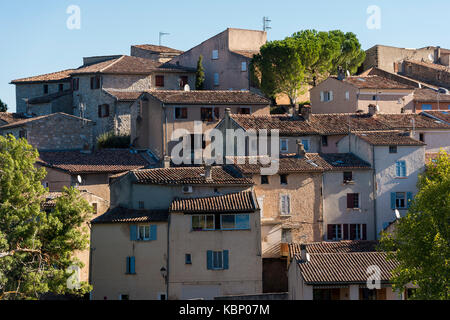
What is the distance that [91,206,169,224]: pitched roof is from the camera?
1816 inches

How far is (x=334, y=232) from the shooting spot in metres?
53.8

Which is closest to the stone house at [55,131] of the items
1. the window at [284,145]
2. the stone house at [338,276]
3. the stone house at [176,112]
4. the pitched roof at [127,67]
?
the stone house at [176,112]

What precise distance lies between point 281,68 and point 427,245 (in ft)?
129

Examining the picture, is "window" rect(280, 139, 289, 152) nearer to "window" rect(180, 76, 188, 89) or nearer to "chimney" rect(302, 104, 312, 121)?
"chimney" rect(302, 104, 312, 121)

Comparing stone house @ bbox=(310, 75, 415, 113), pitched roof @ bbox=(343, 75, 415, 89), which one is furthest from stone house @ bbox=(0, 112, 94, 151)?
pitched roof @ bbox=(343, 75, 415, 89)

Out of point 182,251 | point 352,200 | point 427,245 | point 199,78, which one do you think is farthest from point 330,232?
point 199,78

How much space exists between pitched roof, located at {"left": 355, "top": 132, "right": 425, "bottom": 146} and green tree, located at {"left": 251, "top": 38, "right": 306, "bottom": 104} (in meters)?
17.0

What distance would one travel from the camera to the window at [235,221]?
45.5m

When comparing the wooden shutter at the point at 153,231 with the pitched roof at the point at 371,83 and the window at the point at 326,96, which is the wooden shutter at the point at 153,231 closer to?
the pitched roof at the point at 371,83

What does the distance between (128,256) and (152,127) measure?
20547 millimetres

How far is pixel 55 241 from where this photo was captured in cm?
3978

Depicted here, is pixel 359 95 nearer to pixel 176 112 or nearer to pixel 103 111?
pixel 176 112
